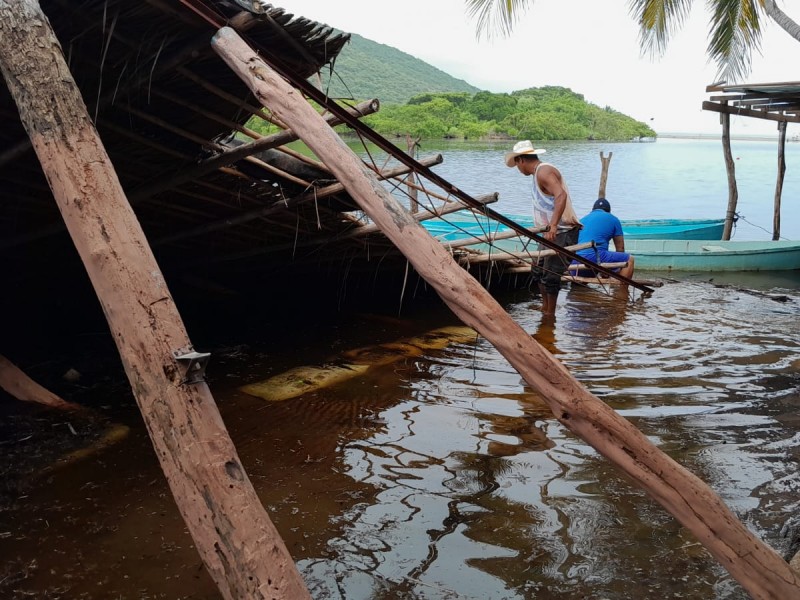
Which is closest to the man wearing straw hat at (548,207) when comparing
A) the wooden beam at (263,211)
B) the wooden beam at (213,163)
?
the wooden beam at (263,211)

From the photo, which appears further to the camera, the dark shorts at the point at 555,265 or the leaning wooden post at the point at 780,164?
the leaning wooden post at the point at 780,164

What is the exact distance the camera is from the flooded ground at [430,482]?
2699mm

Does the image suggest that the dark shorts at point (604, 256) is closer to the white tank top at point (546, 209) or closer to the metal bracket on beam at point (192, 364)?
the white tank top at point (546, 209)

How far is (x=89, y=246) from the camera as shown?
1.94 m

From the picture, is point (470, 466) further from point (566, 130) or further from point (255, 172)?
point (566, 130)

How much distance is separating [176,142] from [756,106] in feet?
30.7

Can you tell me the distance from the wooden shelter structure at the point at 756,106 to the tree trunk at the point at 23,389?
8.32 meters

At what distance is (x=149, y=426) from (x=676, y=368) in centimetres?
481

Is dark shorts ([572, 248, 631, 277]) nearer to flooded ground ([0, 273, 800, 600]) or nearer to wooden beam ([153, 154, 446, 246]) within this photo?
flooded ground ([0, 273, 800, 600])

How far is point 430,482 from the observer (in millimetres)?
3525

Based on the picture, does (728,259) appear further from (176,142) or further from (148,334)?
(148,334)

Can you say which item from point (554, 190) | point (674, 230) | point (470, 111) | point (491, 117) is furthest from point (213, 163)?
point (491, 117)

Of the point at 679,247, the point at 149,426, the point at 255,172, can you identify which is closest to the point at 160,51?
the point at 255,172

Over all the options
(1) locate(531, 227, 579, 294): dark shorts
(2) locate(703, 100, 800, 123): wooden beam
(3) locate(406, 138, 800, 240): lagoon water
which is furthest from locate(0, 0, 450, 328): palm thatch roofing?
(3) locate(406, 138, 800, 240): lagoon water
